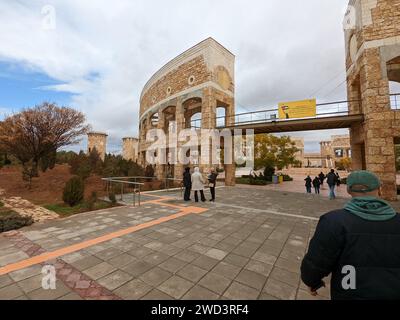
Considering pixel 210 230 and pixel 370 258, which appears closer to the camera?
pixel 370 258

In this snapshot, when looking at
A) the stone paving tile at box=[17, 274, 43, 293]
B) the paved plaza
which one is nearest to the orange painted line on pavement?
the paved plaza

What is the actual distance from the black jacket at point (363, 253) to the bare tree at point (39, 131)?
16.7 meters

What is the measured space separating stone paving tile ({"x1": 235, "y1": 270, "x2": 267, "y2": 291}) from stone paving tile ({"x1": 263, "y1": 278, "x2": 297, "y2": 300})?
8 centimetres

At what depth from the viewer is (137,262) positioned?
3383mm

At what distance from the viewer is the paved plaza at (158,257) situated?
2.63m

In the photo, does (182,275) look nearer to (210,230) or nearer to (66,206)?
(210,230)

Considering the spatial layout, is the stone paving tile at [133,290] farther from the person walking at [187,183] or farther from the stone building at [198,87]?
the stone building at [198,87]

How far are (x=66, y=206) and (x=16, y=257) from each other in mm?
4995

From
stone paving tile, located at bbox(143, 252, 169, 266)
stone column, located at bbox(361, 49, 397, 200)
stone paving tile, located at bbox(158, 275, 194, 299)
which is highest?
stone column, located at bbox(361, 49, 397, 200)

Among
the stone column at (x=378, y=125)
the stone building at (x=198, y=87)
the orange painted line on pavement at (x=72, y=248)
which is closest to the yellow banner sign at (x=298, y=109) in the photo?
the stone column at (x=378, y=125)

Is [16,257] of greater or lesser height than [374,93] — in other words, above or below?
below

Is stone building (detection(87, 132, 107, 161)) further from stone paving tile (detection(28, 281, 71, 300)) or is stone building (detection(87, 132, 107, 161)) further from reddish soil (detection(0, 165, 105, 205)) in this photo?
stone paving tile (detection(28, 281, 71, 300))

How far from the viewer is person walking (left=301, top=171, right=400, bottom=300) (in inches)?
49.9
